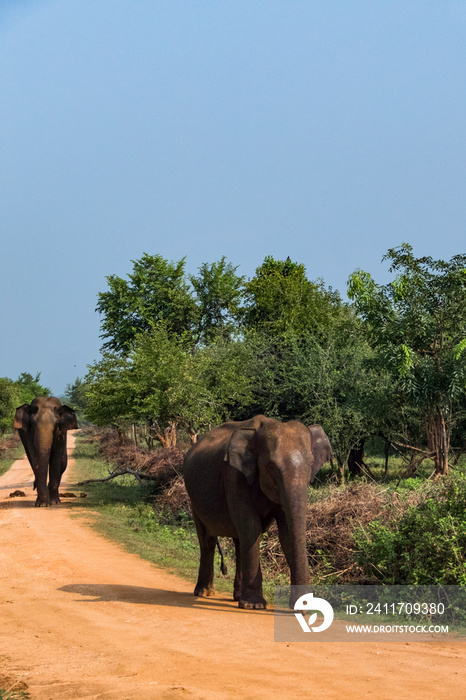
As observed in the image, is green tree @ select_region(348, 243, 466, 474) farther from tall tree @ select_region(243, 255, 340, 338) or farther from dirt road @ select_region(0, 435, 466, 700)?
dirt road @ select_region(0, 435, 466, 700)

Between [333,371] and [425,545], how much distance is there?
18.5 meters

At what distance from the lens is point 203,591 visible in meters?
10.9

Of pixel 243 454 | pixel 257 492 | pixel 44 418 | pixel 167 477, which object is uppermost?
pixel 44 418

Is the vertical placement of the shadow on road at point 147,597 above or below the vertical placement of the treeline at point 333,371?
below

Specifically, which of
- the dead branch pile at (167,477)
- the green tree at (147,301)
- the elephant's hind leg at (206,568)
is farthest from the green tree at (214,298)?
the elephant's hind leg at (206,568)

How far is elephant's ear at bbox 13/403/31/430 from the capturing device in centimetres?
2305

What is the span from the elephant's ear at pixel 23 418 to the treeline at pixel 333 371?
317cm

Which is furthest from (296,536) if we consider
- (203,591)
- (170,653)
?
(203,591)

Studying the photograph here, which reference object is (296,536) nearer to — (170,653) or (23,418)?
(170,653)

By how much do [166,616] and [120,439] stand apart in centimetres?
3589

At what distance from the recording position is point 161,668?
7117mm

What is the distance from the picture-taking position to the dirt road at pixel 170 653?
636cm

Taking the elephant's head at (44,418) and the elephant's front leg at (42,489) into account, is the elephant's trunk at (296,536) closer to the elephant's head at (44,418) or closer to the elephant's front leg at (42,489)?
the elephant's front leg at (42,489)

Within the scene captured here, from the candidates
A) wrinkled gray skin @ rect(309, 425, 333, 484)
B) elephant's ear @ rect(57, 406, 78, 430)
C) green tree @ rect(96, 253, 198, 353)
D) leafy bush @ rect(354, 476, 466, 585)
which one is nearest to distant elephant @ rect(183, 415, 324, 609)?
wrinkled gray skin @ rect(309, 425, 333, 484)
